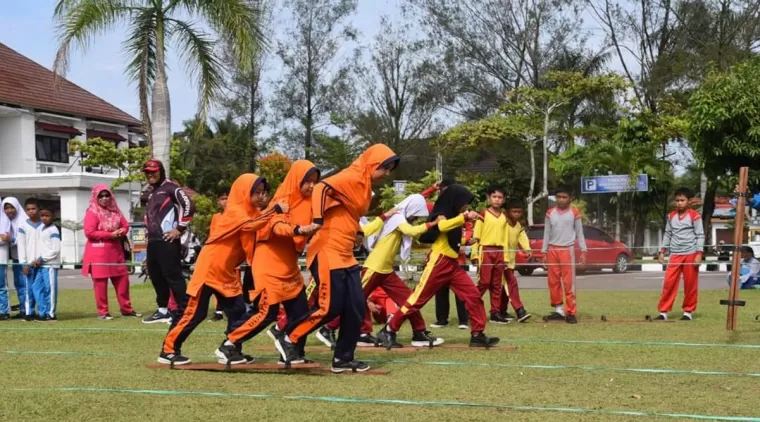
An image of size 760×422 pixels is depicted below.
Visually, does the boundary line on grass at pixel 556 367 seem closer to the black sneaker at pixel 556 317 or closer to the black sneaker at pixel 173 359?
the black sneaker at pixel 173 359

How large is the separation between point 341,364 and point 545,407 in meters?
1.98

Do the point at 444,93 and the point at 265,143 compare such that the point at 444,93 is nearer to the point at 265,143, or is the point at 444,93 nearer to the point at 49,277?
the point at 265,143

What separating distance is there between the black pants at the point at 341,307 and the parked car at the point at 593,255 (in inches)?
206

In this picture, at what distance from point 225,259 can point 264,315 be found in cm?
66

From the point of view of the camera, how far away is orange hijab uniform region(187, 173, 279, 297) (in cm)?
748

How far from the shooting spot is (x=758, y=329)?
10.3 m

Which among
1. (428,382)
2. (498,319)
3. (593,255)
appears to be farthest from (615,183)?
(428,382)

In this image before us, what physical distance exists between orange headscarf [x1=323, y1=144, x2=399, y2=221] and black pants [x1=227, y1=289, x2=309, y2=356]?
87cm

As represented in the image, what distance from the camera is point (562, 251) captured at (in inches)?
450

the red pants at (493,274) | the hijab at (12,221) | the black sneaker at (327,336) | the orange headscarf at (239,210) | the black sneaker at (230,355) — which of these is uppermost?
the orange headscarf at (239,210)

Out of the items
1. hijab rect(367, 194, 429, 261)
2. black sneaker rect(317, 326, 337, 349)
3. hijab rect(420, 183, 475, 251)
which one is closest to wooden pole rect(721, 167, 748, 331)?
hijab rect(420, 183, 475, 251)

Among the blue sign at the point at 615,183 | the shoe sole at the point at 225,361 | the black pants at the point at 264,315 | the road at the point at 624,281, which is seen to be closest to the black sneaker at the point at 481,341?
the black pants at the point at 264,315

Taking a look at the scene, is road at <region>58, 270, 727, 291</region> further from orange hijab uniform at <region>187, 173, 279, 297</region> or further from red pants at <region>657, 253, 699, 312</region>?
orange hijab uniform at <region>187, 173, 279, 297</region>

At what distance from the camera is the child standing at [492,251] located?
460 inches
